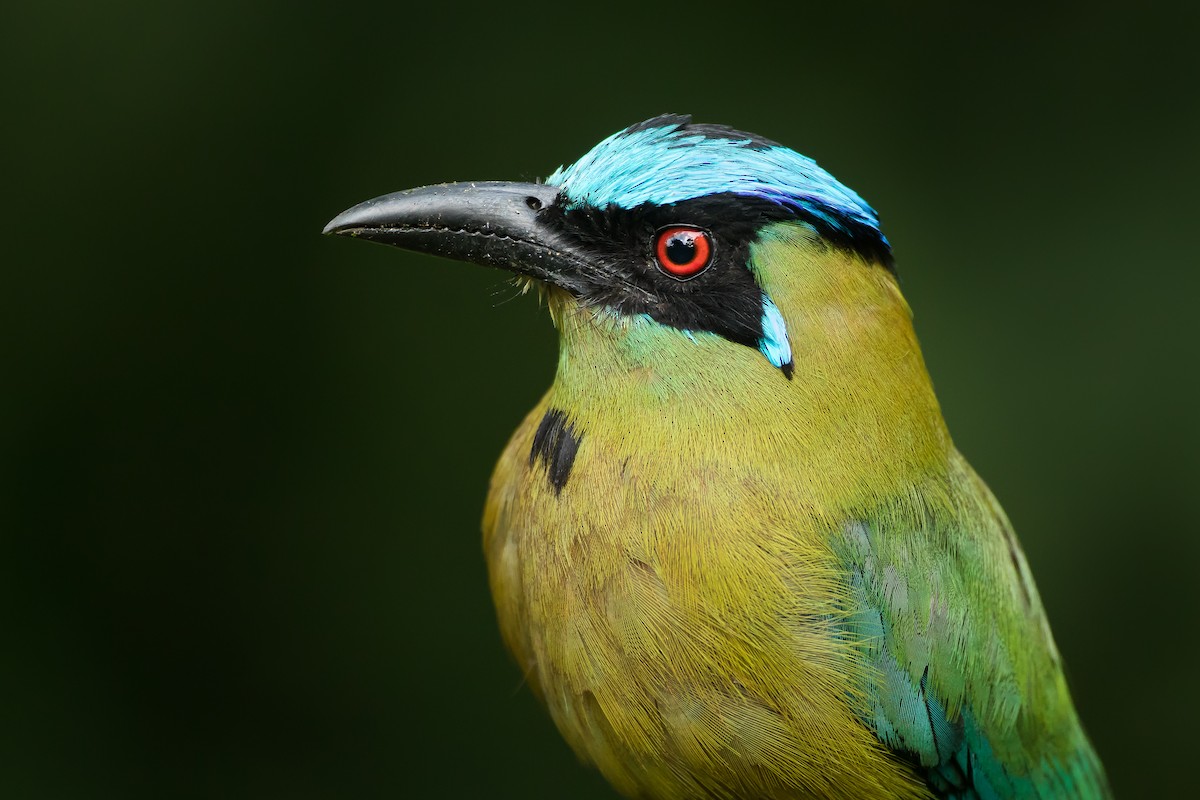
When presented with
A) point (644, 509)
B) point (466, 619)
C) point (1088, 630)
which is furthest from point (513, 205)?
point (1088, 630)

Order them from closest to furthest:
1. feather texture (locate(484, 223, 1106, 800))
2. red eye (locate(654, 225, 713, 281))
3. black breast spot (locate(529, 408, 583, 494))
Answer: feather texture (locate(484, 223, 1106, 800)) < red eye (locate(654, 225, 713, 281)) < black breast spot (locate(529, 408, 583, 494))

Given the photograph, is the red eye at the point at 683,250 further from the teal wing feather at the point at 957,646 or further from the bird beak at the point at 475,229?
the teal wing feather at the point at 957,646

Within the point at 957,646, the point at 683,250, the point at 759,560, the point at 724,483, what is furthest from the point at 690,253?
the point at 957,646

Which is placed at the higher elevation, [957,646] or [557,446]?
[557,446]

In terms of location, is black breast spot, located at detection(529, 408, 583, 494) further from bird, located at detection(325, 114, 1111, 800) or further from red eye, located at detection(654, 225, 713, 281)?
red eye, located at detection(654, 225, 713, 281)

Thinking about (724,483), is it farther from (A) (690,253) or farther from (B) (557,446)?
(A) (690,253)

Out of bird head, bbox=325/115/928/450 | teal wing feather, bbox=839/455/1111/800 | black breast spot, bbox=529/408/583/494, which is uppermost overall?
bird head, bbox=325/115/928/450

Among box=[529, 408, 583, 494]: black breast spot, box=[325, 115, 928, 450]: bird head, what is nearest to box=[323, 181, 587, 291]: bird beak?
box=[325, 115, 928, 450]: bird head

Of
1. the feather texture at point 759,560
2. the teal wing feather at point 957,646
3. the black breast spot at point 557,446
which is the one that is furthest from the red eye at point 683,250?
the teal wing feather at point 957,646

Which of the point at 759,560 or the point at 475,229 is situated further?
the point at 475,229
